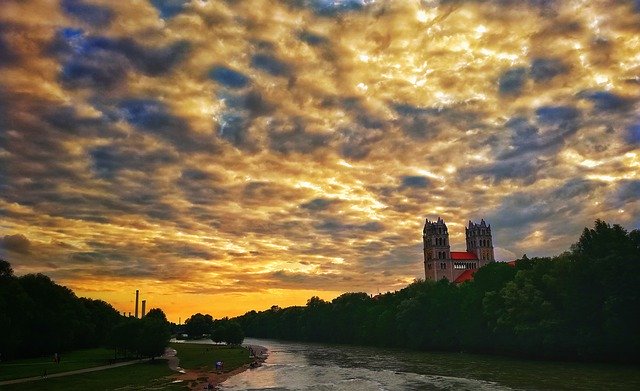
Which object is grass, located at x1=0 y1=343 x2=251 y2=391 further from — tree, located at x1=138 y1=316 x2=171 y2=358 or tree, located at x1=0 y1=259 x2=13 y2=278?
tree, located at x1=0 y1=259 x2=13 y2=278

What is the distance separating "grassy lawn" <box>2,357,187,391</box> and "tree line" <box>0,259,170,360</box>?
25782mm

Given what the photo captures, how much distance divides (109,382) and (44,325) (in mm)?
65162

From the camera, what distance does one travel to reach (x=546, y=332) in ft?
320

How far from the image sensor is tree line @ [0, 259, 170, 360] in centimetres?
10988

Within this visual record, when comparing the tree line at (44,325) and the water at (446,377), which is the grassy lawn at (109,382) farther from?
the tree line at (44,325)

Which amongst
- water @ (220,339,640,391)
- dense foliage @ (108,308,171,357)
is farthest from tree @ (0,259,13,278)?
water @ (220,339,640,391)

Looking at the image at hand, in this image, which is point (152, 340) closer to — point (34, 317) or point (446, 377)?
point (34, 317)

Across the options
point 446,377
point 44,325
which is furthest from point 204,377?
point 44,325

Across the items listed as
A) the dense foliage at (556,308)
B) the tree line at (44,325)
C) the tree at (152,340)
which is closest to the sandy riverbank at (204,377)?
the tree at (152,340)

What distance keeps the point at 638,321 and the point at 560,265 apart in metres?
17.3

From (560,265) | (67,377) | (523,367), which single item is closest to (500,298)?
(560,265)

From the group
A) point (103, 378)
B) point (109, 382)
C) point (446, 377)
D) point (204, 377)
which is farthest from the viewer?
point (204, 377)

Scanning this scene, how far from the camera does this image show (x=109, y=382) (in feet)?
243

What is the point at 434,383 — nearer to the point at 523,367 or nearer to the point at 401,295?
the point at 523,367
